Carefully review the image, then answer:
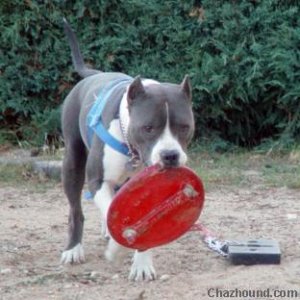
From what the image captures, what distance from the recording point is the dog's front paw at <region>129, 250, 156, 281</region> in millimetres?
5719

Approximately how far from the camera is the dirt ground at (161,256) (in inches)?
215

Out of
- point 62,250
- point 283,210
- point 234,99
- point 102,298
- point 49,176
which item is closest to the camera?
point 102,298

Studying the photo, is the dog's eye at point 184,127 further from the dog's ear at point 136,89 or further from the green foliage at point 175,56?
the green foliage at point 175,56

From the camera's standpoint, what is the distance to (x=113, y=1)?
10914mm

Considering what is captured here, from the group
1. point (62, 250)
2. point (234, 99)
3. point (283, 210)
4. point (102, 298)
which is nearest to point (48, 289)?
point (102, 298)

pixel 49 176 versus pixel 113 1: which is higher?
pixel 113 1

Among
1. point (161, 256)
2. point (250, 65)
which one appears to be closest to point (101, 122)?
point (161, 256)

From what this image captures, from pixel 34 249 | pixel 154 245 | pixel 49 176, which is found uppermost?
pixel 154 245

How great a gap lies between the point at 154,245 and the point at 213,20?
17.7 ft

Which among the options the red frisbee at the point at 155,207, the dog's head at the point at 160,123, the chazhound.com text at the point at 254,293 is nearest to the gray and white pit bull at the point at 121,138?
the dog's head at the point at 160,123

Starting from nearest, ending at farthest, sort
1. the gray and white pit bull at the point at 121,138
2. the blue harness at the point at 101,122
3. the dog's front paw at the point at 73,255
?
the gray and white pit bull at the point at 121,138 → the blue harness at the point at 101,122 → the dog's front paw at the point at 73,255

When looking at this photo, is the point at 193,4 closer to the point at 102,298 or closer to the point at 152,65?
the point at 152,65

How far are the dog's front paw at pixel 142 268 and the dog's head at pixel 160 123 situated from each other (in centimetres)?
68

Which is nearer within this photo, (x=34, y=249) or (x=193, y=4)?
(x=34, y=249)
